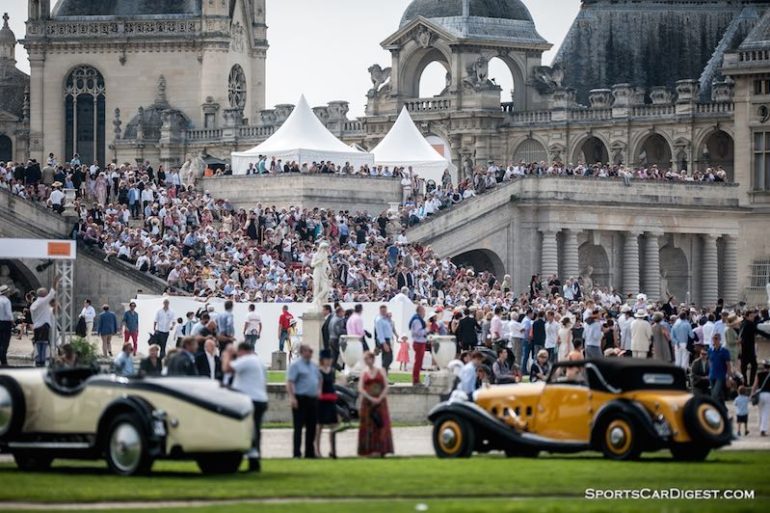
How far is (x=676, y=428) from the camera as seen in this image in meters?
32.1

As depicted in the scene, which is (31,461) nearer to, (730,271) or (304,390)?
(304,390)

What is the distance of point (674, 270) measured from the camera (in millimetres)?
82000

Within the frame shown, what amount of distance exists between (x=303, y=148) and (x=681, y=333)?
85.9 ft

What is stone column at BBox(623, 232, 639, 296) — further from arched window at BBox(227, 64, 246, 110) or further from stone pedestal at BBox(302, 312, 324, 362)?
stone pedestal at BBox(302, 312, 324, 362)

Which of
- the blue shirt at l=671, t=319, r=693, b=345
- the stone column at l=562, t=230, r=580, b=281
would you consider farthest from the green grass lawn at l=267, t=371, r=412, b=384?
the stone column at l=562, t=230, r=580, b=281

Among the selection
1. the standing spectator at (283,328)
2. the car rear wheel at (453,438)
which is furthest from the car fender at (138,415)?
the standing spectator at (283,328)

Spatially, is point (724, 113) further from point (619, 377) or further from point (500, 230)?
point (619, 377)

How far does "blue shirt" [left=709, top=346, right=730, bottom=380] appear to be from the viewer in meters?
42.0

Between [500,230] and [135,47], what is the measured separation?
1327 inches

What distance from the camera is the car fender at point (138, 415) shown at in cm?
2886

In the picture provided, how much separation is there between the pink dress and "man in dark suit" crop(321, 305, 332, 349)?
449 centimetres

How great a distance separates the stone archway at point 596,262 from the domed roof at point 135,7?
30643 millimetres

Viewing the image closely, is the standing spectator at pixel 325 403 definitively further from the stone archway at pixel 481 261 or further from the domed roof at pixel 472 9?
the domed roof at pixel 472 9

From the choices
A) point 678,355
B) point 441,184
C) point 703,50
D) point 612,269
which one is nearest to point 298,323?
point 678,355
